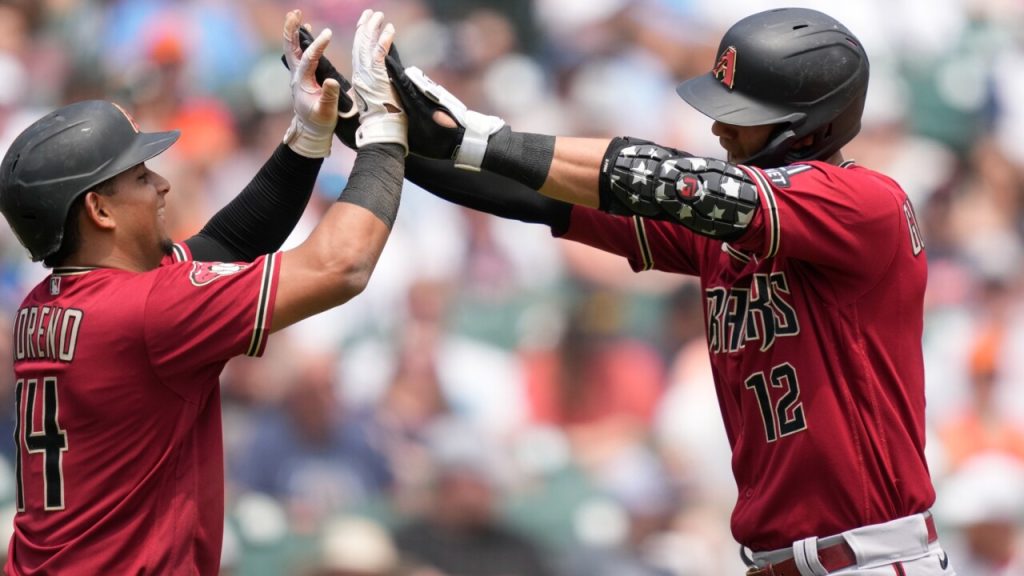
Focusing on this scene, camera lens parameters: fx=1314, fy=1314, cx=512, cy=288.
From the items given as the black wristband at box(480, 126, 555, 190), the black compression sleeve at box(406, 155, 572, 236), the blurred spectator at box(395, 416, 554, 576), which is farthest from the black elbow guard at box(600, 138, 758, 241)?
the blurred spectator at box(395, 416, 554, 576)

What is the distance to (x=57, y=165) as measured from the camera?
3.27m

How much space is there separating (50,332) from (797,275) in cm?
191

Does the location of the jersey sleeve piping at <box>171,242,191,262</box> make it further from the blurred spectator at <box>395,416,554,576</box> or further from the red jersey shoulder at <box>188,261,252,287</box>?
the blurred spectator at <box>395,416,554,576</box>

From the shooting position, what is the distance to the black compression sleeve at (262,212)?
153 inches

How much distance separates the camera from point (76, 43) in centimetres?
766

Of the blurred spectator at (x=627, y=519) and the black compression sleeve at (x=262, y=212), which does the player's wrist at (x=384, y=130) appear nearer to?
the black compression sleeve at (x=262, y=212)

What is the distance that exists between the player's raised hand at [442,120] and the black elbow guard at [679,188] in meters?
0.34

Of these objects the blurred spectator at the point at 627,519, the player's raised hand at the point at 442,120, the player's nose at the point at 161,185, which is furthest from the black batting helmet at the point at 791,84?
the blurred spectator at the point at 627,519

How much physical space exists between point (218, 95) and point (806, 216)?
504 cm

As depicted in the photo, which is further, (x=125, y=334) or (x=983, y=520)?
(x=983, y=520)

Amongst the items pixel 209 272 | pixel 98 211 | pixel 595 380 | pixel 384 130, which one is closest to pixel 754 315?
pixel 384 130

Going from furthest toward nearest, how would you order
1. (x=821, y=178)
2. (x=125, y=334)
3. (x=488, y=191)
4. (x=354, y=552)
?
1. (x=354, y=552)
2. (x=488, y=191)
3. (x=821, y=178)
4. (x=125, y=334)

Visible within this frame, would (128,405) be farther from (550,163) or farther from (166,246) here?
(550,163)

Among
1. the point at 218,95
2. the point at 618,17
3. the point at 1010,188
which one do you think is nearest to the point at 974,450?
the point at 1010,188
